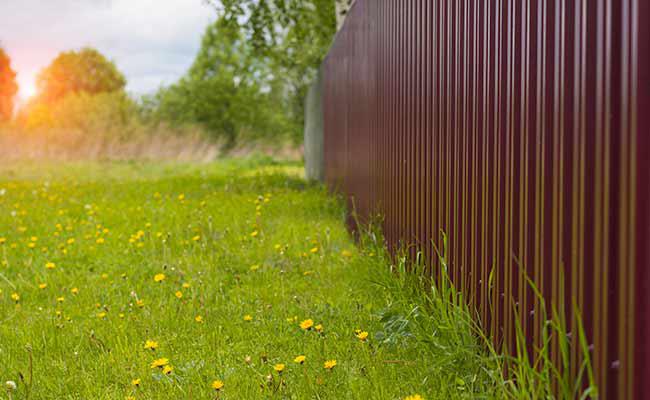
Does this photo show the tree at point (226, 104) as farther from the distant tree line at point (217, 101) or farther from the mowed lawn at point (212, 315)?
the mowed lawn at point (212, 315)

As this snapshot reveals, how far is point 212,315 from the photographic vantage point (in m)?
4.12

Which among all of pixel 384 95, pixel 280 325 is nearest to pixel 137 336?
pixel 280 325

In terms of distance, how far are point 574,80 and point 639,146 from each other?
0.38m

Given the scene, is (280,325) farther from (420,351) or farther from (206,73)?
(206,73)

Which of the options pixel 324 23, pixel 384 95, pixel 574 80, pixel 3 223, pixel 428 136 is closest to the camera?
pixel 574 80

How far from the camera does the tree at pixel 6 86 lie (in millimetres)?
42781

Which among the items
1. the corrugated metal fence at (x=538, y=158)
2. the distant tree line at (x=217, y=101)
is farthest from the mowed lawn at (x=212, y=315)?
the distant tree line at (x=217, y=101)

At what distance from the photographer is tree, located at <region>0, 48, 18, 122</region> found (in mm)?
42781

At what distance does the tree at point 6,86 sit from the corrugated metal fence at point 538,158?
43.8 m

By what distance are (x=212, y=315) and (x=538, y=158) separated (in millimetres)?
2516

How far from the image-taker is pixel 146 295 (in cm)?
463

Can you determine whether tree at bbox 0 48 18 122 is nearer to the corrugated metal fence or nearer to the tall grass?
the tall grass

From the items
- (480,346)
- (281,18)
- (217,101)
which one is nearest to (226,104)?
(217,101)

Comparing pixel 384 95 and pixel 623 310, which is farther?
pixel 384 95
